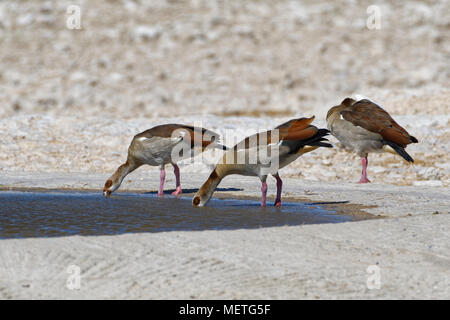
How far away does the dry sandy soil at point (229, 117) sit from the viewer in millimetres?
6305

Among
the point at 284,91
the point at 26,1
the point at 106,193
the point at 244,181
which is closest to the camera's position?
the point at 106,193

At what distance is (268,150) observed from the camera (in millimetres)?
10117

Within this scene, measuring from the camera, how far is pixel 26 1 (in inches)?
1639

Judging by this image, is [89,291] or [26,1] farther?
[26,1]

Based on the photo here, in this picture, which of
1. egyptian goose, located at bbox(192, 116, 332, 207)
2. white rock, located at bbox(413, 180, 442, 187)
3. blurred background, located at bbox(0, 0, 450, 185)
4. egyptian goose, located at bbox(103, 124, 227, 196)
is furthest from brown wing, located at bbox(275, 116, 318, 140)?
blurred background, located at bbox(0, 0, 450, 185)

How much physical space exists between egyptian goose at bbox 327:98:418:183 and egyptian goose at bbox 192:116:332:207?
3.78 m

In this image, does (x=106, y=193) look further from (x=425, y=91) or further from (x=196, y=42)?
(x=196, y=42)

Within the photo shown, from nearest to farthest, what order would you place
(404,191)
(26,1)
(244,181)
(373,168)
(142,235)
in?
(142,235) < (404,191) < (244,181) < (373,168) < (26,1)

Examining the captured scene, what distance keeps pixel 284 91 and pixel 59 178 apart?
19712 mm

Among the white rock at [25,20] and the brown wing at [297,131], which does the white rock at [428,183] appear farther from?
the white rock at [25,20]

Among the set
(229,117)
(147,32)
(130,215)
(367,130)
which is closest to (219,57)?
(147,32)

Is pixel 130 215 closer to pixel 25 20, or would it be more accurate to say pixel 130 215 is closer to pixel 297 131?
pixel 297 131

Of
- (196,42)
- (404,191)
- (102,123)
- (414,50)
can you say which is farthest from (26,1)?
(404,191)

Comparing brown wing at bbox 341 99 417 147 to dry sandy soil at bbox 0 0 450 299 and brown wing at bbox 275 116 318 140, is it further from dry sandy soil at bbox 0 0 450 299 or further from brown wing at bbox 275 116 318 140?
brown wing at bbox 275 116 318 140
